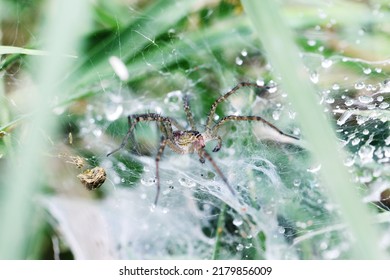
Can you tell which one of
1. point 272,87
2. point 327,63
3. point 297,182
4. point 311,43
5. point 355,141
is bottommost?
point 297,182

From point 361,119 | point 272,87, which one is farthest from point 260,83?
point 361,119

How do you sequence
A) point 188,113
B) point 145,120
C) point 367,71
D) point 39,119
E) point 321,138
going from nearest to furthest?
point 321,138 < point 39,119 < point 367,71 < point 145,120 < point 188,113

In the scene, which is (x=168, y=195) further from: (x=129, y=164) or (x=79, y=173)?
(x=79, y=173)

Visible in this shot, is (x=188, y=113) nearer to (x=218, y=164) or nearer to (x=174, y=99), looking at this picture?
(x=174, y=99)

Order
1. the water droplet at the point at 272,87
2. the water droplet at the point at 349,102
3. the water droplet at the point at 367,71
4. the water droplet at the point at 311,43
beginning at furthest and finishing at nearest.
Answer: the water droplet at the point at 311,43
the water droplet at the point at 272,87
the water droplet at the point at 367,71
the water droplet at the point at 349,102

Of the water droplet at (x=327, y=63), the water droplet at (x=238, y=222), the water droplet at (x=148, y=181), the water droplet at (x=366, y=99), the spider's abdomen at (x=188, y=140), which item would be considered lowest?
the water droplet at (x=238, y=222)

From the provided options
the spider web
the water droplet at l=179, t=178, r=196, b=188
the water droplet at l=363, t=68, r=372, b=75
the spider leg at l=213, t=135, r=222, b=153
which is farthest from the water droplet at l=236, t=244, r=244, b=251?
the water droplet at l=363, t=68, r=372, b=75

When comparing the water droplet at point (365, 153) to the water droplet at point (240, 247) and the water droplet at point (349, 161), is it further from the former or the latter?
the water droplet at point (240, 247)

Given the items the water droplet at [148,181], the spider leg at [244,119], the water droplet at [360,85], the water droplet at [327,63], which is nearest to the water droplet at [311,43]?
the water droplet at [327,63]

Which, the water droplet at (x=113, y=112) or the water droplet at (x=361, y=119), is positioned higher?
the water droplet at (x=113, y=112)

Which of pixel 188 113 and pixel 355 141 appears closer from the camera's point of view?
pixel 355 141
